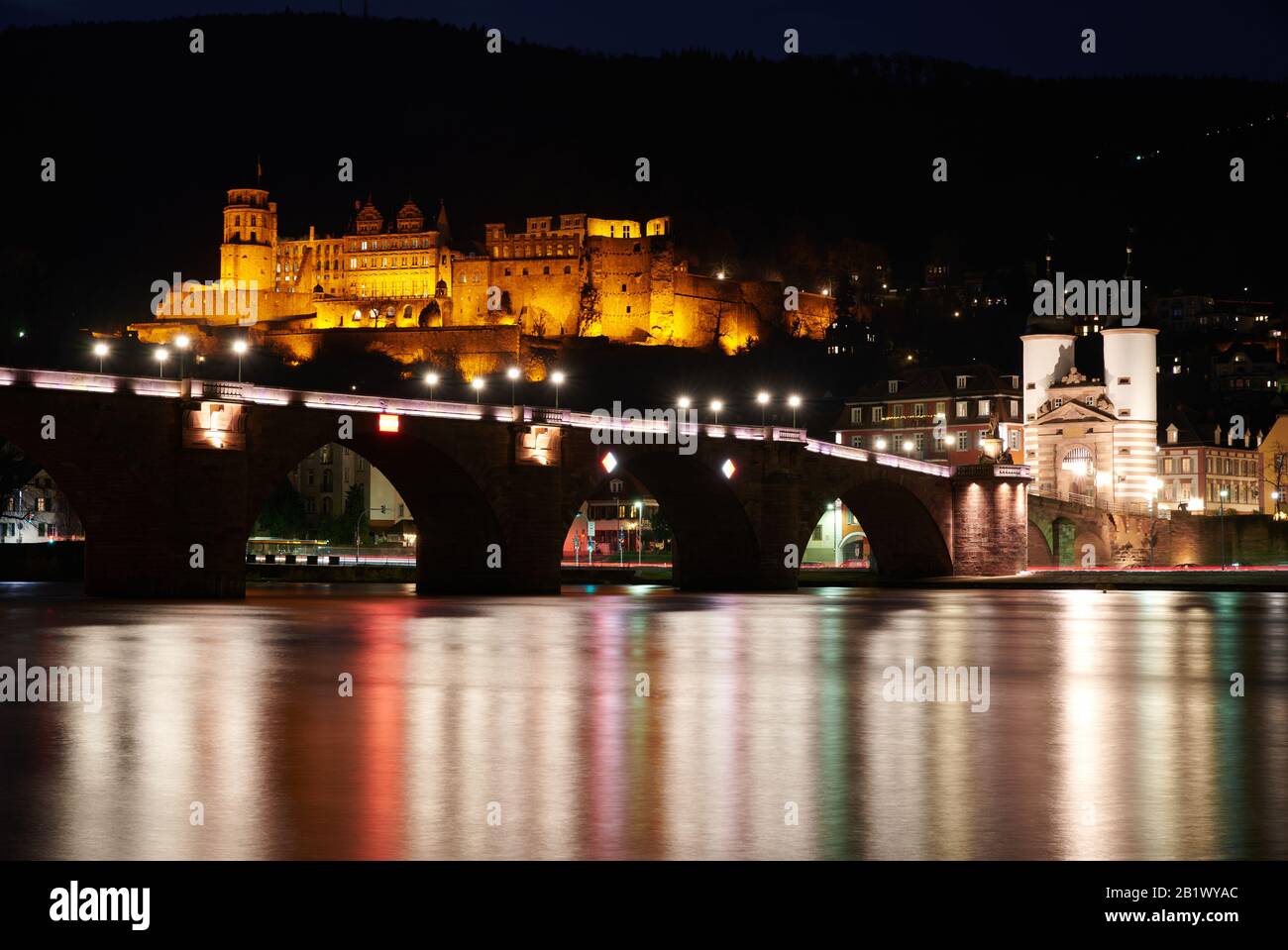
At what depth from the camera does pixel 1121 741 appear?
19859 mm

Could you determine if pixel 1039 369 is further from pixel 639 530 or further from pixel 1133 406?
pixel 639 530

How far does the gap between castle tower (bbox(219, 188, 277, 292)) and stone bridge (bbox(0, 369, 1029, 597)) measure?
112m

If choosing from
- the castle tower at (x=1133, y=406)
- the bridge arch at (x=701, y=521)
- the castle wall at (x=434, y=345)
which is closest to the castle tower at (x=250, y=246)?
the castle wall at (x=434, y=345)

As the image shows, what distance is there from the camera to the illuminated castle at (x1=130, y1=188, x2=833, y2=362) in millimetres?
170750

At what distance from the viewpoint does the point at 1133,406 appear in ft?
321

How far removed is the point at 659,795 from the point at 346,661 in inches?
638

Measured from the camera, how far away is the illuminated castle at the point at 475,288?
17075 centimetres

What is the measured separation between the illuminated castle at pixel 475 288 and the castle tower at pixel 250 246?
0.10 m

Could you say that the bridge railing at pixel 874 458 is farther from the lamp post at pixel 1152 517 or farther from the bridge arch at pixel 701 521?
the lamp post at pixel 1152 517

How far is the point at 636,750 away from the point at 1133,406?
83383mm
